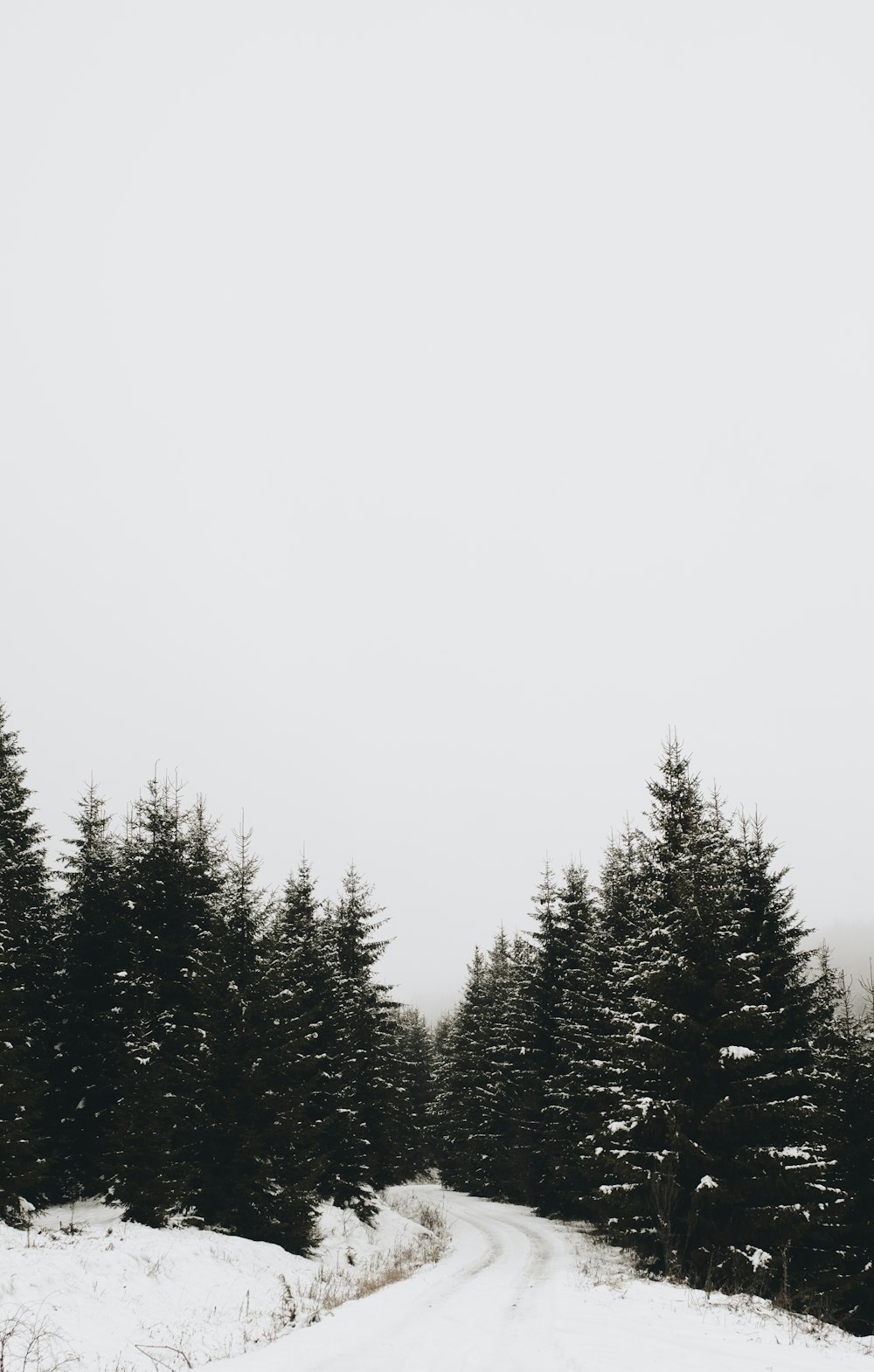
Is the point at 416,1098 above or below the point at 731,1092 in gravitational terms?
below

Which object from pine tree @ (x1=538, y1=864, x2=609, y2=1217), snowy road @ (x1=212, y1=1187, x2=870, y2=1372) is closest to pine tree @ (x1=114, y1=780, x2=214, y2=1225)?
snowy road @ (x1=212, y1=1187, x2=870, y2=1372)

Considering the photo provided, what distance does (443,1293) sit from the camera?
627 inches

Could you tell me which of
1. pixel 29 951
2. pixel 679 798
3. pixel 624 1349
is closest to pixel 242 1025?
pixel 29 951

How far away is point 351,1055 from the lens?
29.3 metres

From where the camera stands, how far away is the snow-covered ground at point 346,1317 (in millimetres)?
10125

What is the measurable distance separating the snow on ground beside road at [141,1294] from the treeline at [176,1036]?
1617 mm

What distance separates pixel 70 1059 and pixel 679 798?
19650mm

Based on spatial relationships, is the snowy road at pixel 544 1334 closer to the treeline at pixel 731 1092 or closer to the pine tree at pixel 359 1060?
the treeline at pixel 731 1092

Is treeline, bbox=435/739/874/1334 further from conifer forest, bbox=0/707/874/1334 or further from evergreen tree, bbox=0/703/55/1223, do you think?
evergreen tree, bbox=0/703/55/1223

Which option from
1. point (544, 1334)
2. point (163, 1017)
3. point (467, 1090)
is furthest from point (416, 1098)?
point (544, 1334)

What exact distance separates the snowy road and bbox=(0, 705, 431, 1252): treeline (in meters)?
5.37

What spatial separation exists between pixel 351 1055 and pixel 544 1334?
1863 cm

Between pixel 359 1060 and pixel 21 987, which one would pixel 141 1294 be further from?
pixel 359 1060

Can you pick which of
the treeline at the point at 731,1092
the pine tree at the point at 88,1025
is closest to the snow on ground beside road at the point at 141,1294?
the pine tree at the point at 88,1025
